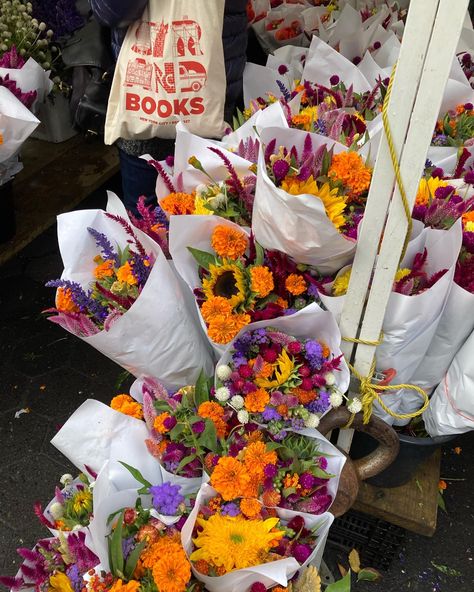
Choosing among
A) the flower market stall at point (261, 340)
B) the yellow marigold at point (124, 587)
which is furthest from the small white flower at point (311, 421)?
the yellow marigold at point (124, 587)

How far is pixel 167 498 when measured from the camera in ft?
3.61

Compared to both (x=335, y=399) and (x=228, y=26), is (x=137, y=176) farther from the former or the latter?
(x=335, y=399)

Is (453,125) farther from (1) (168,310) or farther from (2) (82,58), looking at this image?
(2) (82,58)

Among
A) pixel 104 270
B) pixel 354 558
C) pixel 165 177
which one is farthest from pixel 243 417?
pixel 354 558

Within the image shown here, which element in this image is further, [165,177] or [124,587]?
[165,177]

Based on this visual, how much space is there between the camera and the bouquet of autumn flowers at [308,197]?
1034mm

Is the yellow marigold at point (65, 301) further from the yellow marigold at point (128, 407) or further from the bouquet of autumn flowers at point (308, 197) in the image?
the bouquet of autumn flowers at point (308, 197)

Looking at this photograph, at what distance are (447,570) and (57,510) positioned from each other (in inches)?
56.9

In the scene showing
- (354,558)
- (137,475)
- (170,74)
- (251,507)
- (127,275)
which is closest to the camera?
(251,507)

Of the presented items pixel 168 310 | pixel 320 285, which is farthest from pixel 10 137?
pixel 320 285

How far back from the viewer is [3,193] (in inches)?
107

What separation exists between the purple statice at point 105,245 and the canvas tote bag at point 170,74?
2.10 feet

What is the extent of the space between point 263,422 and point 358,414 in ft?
0.80

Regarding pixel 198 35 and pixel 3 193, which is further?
pixel 3 193
